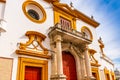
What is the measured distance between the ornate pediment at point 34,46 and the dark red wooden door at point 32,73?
2.93 ft

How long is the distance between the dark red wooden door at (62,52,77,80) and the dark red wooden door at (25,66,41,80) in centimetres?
229

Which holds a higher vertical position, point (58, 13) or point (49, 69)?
point (58, 13)

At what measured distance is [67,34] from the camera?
10234 millimetres

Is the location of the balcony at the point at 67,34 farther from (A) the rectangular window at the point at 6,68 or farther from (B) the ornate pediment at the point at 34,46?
(A) the rectangular window at the point at 6,68

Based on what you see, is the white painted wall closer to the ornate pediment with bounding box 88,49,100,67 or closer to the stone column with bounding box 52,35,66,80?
the stone column with bounding box 52,35,66,80

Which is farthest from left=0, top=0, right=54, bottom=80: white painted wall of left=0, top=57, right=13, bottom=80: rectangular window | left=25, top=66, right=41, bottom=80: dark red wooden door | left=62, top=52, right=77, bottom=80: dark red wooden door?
left=62, top=52, right=77, bottom=80: dark red wooden door

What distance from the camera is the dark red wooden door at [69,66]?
1055 cm

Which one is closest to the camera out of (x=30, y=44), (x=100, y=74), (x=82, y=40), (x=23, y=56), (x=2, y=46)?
(x=2, y=46)

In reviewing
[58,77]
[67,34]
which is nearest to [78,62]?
[67,34]

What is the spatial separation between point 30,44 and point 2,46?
5.93 feet

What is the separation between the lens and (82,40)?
1124cm

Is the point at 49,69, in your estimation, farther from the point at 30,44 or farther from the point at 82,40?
the point at 82,40

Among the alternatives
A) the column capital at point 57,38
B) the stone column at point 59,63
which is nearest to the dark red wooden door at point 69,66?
the stone column at point 59,63

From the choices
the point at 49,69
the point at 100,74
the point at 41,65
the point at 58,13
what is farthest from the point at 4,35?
the point at 100,74
